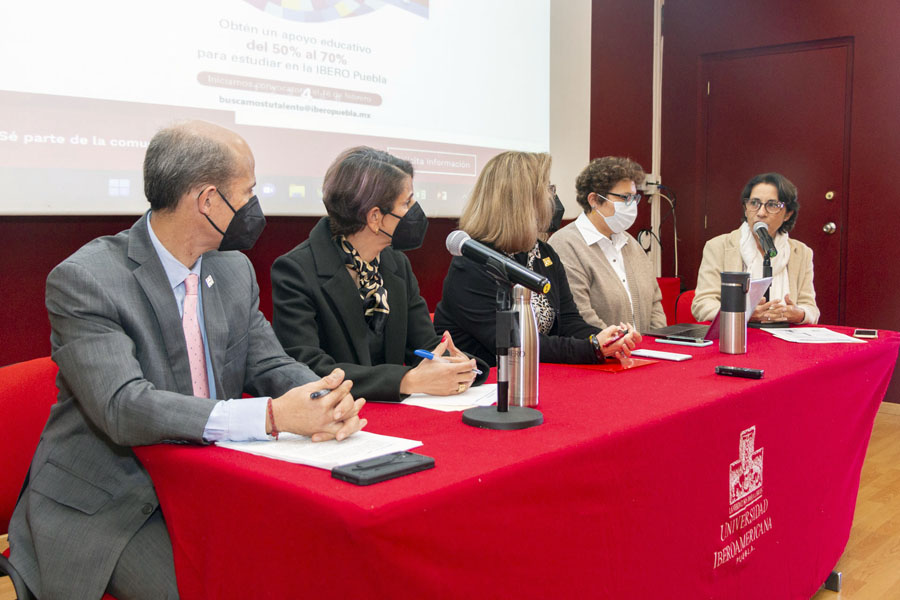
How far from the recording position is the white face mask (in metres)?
3.08

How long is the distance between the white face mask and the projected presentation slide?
98 cm

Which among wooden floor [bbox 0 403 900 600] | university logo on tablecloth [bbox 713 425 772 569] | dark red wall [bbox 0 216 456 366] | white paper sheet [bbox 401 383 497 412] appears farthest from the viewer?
dark red wall [bbox 0 216 456 366]

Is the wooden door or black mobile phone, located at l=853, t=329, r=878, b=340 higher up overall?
the wooden door

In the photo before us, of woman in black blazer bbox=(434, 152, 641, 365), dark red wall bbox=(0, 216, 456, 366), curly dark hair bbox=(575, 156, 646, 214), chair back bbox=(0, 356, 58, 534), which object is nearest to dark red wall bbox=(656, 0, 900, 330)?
curly dark hair bbox=(575, 156, 646, 214)

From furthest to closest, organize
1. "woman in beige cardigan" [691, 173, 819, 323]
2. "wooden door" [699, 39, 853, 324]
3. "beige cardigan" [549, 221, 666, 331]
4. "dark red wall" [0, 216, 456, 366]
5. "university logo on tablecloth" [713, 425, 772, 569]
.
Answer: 1. "wooden door" [699, 39, 853, 324]
2. "woman in beige cardigan" [691, 173, 819, 323]
3. "beige cardigan" [549, 221, 666, 331]
4. "dark red wall" [0, 216, 456, 366]
5. "university logo on tablecloth" [713, 425, 772, 569]

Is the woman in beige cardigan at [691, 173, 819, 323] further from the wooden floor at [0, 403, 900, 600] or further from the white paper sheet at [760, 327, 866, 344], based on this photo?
the wooden floor at [0, 403, 900, 600]

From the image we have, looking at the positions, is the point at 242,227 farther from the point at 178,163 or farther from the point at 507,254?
the point at 507,254

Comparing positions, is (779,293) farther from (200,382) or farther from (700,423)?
(200,382)

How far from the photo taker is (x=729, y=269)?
11.6 feet

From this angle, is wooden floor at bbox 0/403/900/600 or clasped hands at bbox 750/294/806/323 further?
clasped hands at bbox 750/294/806/323

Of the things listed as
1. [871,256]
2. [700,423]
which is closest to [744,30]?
[871,256]

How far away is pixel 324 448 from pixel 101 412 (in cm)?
40

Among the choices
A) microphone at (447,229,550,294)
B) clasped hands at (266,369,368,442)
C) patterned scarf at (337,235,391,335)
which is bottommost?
clasped hands at (266,369,368,442)

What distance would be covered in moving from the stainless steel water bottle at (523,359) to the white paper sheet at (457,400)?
0.24 ft
